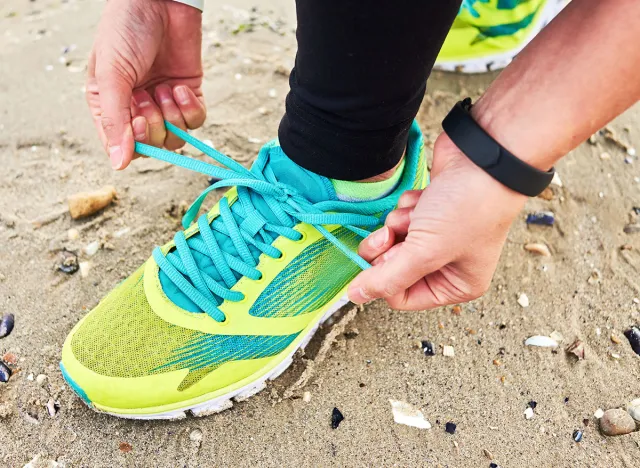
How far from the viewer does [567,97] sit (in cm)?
87

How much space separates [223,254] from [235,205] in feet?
0.44

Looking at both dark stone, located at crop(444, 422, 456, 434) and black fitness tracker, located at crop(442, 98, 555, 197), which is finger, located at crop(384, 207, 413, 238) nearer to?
black fitness tracker, located at crop(442, 98, 555, 197)

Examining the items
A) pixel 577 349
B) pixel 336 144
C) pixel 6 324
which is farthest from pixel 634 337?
pixel 6 324

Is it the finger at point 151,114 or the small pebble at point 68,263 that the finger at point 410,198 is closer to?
the finger at point 151,114

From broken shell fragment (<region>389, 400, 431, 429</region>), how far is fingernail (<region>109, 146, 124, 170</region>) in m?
0.86

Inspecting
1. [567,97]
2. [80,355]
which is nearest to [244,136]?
[80,355]

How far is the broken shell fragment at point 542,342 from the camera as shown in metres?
1.42

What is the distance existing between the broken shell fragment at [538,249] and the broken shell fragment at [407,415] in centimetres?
67

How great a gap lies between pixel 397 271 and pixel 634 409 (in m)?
0.76

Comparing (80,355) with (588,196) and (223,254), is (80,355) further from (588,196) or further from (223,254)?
(588,196)

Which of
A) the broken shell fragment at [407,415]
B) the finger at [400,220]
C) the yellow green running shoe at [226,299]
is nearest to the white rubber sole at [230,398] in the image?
the yellow green running shoe at [226,299]

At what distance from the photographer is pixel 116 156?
4.15 feet

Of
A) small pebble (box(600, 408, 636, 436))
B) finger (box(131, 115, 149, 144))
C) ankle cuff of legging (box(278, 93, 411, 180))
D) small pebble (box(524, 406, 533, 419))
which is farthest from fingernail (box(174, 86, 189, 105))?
small pebble (box(600, 408, 636, 436))

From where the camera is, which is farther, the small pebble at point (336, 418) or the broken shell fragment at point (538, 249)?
the broken shell fragment at point (538, 249)
